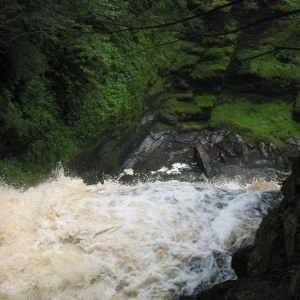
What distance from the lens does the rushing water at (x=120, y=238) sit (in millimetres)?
5355

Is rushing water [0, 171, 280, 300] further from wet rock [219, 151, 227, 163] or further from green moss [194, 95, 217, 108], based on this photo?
green moss [194, 95, 217, 108]

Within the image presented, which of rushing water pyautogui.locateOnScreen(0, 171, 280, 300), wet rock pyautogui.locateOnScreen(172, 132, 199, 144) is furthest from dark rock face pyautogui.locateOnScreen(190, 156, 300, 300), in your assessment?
wet rock pyautogui.locateOnScreen(172, 132, 199, 144)

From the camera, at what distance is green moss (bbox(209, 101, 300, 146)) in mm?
11563

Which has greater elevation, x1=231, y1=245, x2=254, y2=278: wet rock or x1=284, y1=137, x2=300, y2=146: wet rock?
x1=231, y1=245, x2=254, y2=278: wet rock

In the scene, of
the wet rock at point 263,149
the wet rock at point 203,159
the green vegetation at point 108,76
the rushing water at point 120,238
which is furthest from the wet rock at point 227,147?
the rushing water at point 120,238

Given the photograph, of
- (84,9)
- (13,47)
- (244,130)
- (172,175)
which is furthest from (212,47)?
(13,47)

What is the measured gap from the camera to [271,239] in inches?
175

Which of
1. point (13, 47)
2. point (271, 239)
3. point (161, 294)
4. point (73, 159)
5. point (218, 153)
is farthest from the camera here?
point (218, 153)

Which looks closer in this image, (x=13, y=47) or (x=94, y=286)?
(x=94, y=286)

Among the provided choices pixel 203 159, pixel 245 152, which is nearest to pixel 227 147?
pixel 245 152

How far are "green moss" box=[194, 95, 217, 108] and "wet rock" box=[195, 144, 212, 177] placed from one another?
1646mm

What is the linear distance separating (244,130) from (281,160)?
1620 millimetres

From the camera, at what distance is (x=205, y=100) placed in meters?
12.2

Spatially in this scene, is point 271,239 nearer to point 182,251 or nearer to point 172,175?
point 182,251
